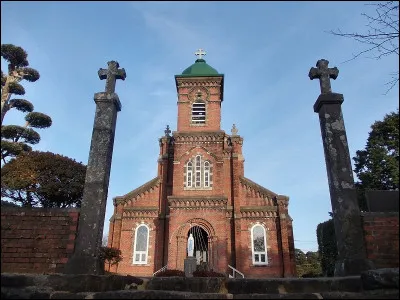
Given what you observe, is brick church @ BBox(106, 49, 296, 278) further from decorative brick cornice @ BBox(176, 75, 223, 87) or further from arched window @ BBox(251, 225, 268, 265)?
decorative brick cornice @ BBox(176, 75, 223, 87)

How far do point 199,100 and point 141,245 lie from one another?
524 inches

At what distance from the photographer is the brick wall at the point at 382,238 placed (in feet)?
20.6

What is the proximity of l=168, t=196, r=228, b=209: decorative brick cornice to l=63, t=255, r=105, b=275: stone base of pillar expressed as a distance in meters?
17.1

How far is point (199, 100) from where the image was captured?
94.4ft

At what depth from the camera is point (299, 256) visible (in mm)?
47688

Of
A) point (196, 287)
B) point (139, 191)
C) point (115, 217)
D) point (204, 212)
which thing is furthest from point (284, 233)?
point (196, 287)

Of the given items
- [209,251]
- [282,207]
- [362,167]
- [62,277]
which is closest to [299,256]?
[282,207]

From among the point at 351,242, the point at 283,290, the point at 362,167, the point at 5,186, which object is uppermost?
the point at 362,167

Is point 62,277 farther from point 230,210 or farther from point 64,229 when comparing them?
point 230,210

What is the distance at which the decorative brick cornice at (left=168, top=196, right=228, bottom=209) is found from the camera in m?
23.5

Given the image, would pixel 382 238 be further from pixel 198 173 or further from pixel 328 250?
pixel 198 173

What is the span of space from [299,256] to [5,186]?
145 feet

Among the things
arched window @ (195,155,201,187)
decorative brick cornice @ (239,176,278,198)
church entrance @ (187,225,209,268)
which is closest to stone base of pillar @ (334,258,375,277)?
church entrance @ (187,225,209,268)

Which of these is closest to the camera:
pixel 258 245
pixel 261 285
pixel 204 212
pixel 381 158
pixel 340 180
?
pixel 261 285
